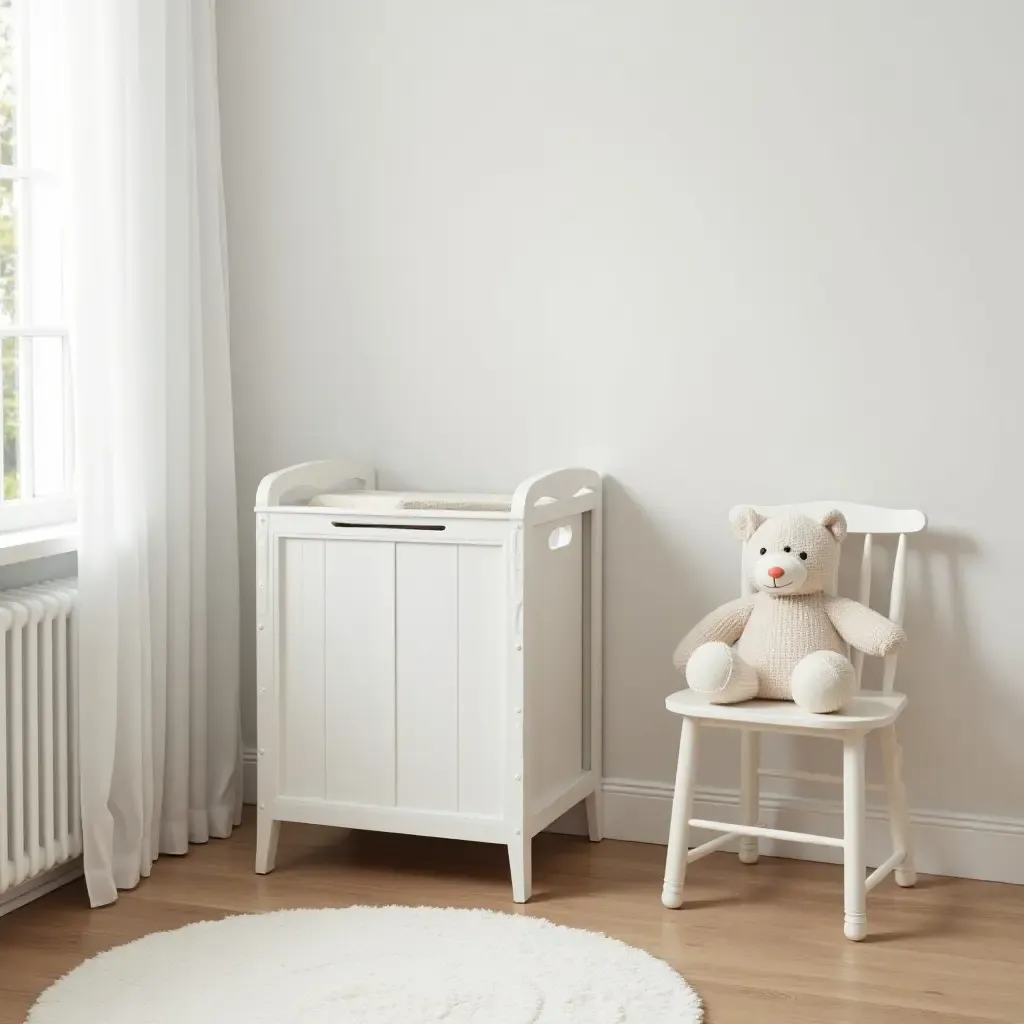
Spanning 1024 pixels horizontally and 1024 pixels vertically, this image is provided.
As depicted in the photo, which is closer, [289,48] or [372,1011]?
[372,1011]

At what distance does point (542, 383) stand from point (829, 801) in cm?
110

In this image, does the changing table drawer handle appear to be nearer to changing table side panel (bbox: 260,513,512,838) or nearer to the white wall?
changing table side panel (bbox: 260,513,512,838)

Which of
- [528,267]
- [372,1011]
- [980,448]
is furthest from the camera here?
[528,267]

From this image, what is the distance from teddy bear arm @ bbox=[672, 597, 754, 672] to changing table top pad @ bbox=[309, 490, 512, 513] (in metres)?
0.45

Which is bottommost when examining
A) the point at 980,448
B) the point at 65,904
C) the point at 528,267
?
the point at 65,904

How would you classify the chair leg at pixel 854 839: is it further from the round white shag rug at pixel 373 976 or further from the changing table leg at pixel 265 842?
the changing table leg at pixel 265 842

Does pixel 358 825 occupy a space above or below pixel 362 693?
below

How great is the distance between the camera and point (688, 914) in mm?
2553

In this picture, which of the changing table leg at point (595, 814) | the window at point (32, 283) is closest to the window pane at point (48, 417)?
the window at point (32, 283)

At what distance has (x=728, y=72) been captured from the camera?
112 inches

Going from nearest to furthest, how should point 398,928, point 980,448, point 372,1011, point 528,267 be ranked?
point 372,1011
point 398,928
point 980,448
point 528,267

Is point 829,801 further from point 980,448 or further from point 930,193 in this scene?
point 930,193

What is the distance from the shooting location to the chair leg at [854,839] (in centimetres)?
239

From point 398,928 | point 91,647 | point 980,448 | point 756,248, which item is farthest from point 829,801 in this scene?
point 91,647
